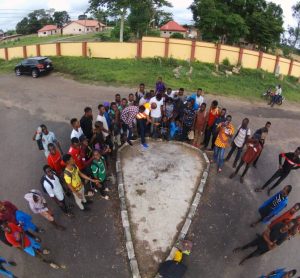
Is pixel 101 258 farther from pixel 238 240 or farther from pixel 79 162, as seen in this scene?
pixel 238 240

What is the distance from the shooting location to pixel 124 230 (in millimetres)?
6848

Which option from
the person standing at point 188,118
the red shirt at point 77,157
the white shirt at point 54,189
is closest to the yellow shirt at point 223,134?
the person standing at point 188,118

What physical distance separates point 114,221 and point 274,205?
12.7 feet

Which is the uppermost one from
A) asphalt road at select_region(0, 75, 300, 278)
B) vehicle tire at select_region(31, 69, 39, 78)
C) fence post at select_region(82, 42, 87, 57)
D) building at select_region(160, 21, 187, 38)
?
building at select_region(160, 21, 187, 38)

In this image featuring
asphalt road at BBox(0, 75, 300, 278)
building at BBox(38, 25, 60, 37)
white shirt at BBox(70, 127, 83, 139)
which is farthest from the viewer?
building at BBox(38, 25, 60, 37)

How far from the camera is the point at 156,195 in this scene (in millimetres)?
7859

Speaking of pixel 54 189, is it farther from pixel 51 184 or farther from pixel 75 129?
pixel 75 129

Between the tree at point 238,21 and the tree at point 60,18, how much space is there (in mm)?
74112

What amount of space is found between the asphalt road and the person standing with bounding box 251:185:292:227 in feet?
1.38

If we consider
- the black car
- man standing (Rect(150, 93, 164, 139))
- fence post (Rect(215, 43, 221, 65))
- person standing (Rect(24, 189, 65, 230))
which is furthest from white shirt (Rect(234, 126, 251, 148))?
fence post (Rect(215, 43, 221, 65))

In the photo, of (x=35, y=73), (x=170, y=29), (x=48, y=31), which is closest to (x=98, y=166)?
(x=35, y=73)

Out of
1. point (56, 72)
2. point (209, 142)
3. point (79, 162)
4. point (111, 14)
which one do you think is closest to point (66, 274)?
point (79, 162)

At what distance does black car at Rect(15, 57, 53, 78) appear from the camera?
18.6m

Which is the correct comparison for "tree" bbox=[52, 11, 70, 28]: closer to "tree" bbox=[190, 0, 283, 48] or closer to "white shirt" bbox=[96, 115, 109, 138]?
"tree" bbox=[190, 0, 283, 48]
